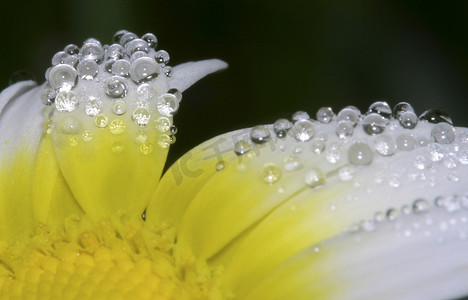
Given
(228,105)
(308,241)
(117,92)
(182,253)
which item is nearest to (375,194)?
(308,241)

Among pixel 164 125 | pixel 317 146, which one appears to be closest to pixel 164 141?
pixel 164 125

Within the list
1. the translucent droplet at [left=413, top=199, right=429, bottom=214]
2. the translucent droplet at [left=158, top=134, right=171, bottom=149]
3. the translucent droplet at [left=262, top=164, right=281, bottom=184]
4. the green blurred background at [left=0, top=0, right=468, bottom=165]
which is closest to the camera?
the translucent droplet at [left=413, top=199, right=429, bottom=214]

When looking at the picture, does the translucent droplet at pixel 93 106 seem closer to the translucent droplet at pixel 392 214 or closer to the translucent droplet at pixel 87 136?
the translucent droplet at pixel 87 136

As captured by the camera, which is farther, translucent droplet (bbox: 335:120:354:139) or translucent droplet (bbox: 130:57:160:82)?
translucent droplet (bbox: 130:57:160:82)

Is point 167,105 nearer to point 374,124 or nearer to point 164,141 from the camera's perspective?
point 164,141

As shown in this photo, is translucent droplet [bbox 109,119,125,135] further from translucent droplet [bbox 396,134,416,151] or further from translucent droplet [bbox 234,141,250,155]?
translucent droplet [bbox 396,134,416,151]

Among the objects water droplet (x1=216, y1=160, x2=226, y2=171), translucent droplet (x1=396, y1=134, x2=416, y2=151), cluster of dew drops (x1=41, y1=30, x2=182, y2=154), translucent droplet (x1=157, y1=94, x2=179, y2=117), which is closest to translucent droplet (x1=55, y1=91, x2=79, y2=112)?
cluster of dew drops (x1=41, y1=30, x2=182, y2=154)

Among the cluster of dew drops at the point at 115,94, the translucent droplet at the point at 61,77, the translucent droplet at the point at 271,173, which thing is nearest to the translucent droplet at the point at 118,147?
the cluster of dew drops at the point at 115,94
